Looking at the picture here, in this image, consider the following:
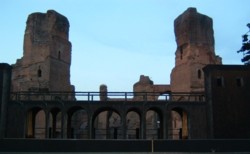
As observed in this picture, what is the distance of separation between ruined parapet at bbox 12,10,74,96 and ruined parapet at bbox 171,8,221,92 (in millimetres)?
14271

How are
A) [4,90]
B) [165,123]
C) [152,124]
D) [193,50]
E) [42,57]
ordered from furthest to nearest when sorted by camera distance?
[152,124] < [193,50] < [42,57] < [165,123] < [4,90]

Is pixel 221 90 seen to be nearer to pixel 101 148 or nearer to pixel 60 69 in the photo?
pixel 101 148

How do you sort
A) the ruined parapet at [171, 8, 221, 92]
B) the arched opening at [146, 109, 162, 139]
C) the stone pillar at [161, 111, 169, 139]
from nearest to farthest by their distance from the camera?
1. the stone pillar at [161, 111, 169, 139]
2. the ruined parapet at [171, 8, 221, 92]
3. the arched opening at [146, 109, 162, 139]

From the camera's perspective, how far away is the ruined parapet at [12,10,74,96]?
1797 inches

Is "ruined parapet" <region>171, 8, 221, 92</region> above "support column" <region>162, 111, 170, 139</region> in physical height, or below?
above

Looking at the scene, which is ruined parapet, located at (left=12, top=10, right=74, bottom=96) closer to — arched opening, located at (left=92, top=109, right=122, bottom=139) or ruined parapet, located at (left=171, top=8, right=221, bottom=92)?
arched opening, located at (left=92, top=109, right=122, bottom=139)

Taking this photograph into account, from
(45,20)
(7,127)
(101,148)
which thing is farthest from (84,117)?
(101,148)

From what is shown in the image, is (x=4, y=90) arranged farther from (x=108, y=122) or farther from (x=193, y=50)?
(x=193, y=50)

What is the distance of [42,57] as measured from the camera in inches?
1810

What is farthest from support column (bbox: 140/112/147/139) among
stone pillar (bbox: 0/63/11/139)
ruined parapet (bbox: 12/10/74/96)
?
ruined parapet (bbox: 12/10/74/96)

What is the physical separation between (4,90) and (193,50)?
75.3 ft

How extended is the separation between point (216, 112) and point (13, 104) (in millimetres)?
17044

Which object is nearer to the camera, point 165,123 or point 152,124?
point 165,123

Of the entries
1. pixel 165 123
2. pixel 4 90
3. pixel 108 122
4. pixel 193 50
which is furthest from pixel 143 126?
pixel 108 122
